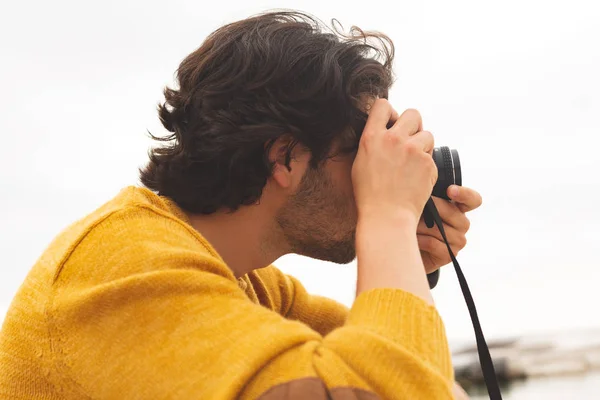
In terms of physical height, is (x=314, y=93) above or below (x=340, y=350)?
above

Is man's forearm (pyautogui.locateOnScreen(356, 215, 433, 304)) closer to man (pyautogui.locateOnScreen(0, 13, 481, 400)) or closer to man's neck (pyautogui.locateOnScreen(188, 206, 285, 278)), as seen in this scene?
man (pyautogui.locateOnScreen(0, 13, 481, 400))

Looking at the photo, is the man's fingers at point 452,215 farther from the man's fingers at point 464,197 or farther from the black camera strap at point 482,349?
the black camera strap at point 482,349

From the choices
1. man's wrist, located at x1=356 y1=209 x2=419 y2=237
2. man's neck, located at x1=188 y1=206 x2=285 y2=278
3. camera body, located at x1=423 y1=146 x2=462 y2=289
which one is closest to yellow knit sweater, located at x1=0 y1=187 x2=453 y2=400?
man's wrist, located at x1=356 y1=209 x2=419 y2=237

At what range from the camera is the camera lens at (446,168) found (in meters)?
1.31

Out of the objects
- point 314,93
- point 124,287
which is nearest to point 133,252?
point 124,287

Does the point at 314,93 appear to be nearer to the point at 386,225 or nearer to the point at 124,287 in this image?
the point at 386,225

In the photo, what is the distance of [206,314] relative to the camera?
93 centimetres

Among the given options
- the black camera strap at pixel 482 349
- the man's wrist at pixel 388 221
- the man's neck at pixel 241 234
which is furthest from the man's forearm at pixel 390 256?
the man's neck at pixel 241 234

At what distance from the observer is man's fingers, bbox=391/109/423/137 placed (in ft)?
4.00

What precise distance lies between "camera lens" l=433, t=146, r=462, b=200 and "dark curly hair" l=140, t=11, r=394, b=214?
0.49ft

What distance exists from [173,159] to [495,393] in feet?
2.29

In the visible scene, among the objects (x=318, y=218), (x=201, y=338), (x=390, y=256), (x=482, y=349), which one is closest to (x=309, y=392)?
(x=201, y=338)

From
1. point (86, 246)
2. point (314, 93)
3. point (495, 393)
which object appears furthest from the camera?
point (314, 93)

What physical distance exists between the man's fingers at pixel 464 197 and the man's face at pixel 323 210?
0.18 metres
